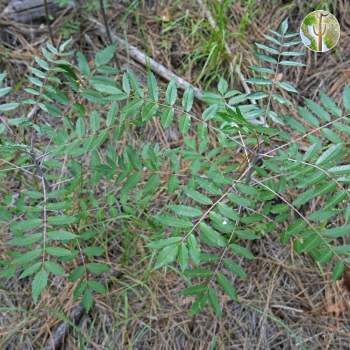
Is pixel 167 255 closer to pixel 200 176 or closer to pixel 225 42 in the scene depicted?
pixel 200 176

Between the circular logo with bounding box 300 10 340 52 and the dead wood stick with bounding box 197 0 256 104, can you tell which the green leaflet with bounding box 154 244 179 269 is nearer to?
the circular logo with bounding box 300 10 340 52

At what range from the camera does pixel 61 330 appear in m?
2.05

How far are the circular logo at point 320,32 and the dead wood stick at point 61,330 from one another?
54.7 inches

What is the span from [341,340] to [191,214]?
1098mm

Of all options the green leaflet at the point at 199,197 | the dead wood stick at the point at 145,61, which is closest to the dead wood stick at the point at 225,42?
the dead wood stick at the point at 145,61

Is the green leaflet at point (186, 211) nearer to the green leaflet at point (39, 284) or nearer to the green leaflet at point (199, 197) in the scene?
the green leaflet at point (199, 197)

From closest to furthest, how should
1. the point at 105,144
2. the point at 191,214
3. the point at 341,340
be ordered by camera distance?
the point at 191,214, the point at 341,340, the point at 105,144

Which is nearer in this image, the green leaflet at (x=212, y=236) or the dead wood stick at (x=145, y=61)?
the green leaflet at (x=212, y=236)

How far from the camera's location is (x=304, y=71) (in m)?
2.55

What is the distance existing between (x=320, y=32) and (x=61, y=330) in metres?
1.52

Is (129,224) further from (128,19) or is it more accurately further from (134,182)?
(128,19)

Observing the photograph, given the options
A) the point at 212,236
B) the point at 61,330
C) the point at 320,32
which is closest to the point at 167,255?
the point at 212,236

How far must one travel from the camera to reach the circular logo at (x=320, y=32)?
155 cm

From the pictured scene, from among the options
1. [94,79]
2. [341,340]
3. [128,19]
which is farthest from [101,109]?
[341,340]
